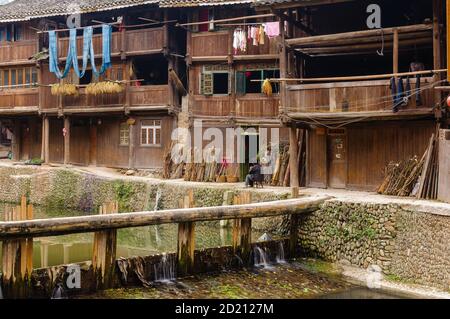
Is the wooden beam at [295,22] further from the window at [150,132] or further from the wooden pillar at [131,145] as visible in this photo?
the wooden pillar at [131,145]

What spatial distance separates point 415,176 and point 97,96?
18.3 metres

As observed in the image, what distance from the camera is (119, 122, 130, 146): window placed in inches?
1261

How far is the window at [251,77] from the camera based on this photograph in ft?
92.0

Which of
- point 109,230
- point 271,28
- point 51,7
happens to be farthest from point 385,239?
point 51,7

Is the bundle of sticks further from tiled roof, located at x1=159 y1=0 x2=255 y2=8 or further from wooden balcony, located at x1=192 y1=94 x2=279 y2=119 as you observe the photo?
tiled roof, located at x1=159 y1=0 x2=255 y2=8

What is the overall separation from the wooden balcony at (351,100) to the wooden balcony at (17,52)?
65.0ft

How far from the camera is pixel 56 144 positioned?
1385 inches

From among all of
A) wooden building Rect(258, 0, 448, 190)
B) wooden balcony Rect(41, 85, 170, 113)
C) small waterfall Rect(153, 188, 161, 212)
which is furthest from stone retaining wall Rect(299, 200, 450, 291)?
wooden balcony Rect(41, 85, 170, 113)

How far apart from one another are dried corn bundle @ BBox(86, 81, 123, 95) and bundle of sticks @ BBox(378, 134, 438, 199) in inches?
594

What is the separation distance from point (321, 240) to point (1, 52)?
25.9 meters

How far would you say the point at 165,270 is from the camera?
16.3 metres

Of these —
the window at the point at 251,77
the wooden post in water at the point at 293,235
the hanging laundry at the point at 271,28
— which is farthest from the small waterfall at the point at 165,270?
the window at the point at 251,77
